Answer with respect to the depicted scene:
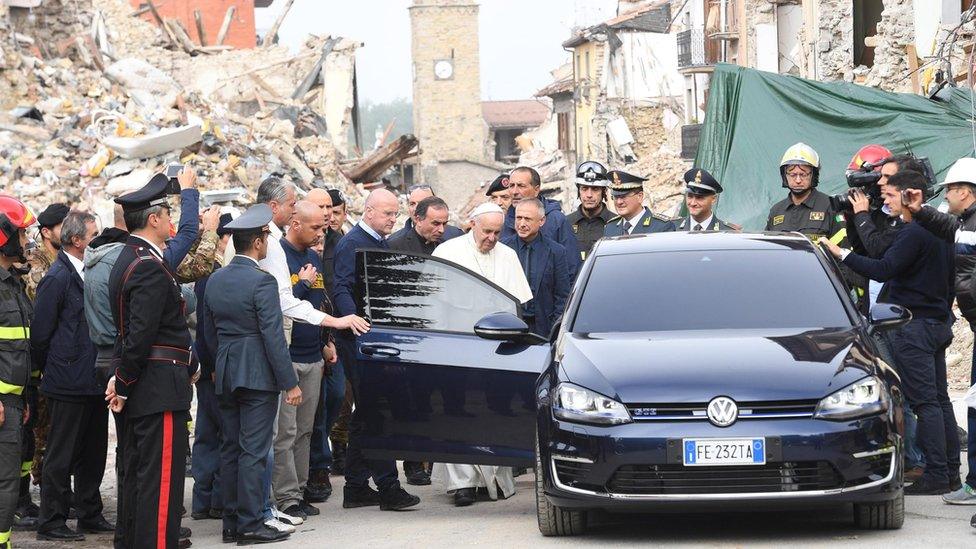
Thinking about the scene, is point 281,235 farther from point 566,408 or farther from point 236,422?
point 566,408

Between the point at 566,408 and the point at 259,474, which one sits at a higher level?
the point at 566,408

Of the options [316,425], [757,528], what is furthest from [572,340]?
[316,425]

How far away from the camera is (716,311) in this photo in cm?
749

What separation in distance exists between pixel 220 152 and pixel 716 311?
62.9 feet

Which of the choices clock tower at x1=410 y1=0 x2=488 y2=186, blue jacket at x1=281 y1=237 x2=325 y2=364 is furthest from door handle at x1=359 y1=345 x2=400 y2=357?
clock tower at x1=410 y1=0 x2=488 y2=186

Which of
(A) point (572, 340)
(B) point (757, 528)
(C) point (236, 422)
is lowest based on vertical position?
(B) point (757, 528)

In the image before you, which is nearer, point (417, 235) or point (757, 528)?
point (757, 528)

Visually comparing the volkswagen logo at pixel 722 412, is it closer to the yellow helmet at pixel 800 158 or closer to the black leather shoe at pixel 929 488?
the black leather shoe at pixel 929 488

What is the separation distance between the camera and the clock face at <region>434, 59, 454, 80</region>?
88.2 metres

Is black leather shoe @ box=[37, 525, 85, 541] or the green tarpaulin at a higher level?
the green tarpaulin

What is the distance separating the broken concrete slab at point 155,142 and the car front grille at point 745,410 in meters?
18.5

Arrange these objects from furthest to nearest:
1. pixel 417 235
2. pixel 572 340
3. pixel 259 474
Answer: pixel 417 235
pixel 259 474
pixel 572 340

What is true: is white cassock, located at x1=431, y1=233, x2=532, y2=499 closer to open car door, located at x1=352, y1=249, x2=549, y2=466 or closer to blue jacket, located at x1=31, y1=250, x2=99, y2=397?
open car door, located at x1=352, y1=249, x2=549, y2=466

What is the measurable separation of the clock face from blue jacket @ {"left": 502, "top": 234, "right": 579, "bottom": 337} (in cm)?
7929
